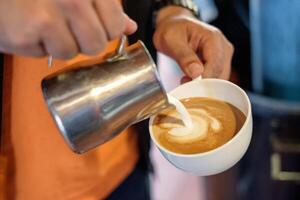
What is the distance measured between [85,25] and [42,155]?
1.02 feet

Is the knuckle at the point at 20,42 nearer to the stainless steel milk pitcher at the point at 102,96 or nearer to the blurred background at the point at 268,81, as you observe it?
the stainless steel milk pitcher at the point at 102,96

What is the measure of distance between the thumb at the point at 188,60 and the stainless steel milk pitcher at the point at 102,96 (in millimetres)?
179

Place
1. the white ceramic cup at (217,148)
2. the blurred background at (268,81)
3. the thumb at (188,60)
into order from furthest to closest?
the blurred background at (268,81)
the thumb at (188,60)
the white ceramic cup at (217,148)

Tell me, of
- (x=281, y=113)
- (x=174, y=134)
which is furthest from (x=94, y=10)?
(x=281, y=113)

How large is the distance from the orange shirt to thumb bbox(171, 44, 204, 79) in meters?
0.11

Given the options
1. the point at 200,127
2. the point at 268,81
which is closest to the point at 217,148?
the point at 200,127

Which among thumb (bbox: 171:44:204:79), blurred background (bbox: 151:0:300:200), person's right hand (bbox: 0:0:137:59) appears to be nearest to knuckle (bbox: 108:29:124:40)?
person's right hand (bbox: 0:0:137:59)

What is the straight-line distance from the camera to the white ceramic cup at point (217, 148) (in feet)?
1.99

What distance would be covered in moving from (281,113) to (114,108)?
0.72m

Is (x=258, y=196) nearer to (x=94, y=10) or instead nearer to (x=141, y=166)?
(x=141, y=166)

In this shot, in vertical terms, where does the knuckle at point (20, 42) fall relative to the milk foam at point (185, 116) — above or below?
above

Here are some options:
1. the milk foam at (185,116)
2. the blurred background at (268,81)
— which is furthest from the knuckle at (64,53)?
the blurred background at (268,81)

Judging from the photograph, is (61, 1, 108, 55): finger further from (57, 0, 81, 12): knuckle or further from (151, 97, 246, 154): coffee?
(151, 97, 246, 154): coffee

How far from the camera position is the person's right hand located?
46cm
